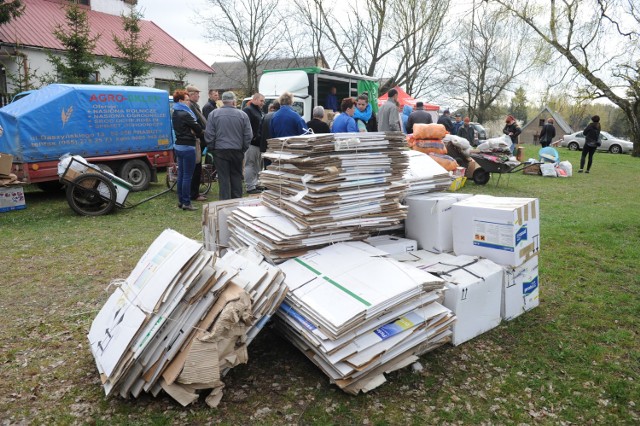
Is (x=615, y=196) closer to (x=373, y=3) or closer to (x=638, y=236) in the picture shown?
(x=638, y=236)

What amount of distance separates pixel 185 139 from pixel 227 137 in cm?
120

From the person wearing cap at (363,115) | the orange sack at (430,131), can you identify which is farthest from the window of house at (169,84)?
the orange sack at (430,131)

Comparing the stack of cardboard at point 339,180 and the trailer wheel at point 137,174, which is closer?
the stack of cardboard at point 339,180

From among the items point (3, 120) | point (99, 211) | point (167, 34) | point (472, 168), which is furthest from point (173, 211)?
point (167, 34)

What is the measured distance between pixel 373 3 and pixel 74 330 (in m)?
29.6

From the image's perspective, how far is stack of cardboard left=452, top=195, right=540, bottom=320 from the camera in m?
3.78

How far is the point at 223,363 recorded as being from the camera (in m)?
2.83

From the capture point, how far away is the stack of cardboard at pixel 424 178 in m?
4.52

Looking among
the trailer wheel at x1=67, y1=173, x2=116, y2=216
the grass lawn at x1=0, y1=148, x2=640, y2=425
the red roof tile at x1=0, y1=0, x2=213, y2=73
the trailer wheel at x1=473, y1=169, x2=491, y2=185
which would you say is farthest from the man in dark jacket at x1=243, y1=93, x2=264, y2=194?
the red roof tile at x1=0, y1=0, x2=213, y2=73

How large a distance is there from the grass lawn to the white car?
28.7 meters

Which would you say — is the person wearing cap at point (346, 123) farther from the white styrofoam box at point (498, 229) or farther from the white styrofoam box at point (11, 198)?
the white styrofoam box at point (11, 198)

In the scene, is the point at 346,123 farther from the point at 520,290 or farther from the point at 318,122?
the point at 520,290

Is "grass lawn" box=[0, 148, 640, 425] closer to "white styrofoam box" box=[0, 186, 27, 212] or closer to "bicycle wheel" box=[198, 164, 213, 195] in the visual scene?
"white styrofoam box" box=[0, 186, 27, 212]

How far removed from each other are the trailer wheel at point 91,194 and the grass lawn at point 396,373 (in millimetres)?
2292
